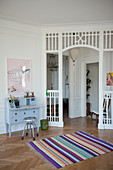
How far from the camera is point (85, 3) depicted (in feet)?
13.0

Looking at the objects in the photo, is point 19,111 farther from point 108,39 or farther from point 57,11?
point 108,39

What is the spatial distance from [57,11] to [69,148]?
3.51 m

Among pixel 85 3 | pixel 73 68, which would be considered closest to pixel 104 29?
pixel 85 3

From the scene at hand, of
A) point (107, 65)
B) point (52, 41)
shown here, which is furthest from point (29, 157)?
point (107, 65)

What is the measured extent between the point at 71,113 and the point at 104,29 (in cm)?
350

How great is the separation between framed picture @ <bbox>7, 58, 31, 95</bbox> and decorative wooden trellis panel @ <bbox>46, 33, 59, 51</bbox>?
3.02 ft

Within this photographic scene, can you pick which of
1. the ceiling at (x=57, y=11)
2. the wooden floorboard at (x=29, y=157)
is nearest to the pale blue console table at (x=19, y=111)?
the wooden floorboard at (x=29, y=157)

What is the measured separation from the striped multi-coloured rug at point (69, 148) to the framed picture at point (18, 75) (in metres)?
1.77

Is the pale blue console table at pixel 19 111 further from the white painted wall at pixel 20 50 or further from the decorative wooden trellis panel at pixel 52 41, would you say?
the decorative wooden trellis panel at pixel 52 41

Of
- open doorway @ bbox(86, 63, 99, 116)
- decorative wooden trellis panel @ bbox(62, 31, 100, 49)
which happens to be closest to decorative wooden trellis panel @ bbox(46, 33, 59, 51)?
decorative wooden trellis panel @ bbox(62, 31, 100, 49)

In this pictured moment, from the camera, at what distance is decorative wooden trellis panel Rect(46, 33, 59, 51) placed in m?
5.64

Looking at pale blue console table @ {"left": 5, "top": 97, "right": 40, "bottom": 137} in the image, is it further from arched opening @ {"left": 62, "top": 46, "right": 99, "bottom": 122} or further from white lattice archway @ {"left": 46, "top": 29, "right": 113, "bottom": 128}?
arched opening @ {"left": 62, "top": 46, "right": 99, "bottom": 122}

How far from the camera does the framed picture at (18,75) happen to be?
5117mm

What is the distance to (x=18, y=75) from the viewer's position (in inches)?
207
